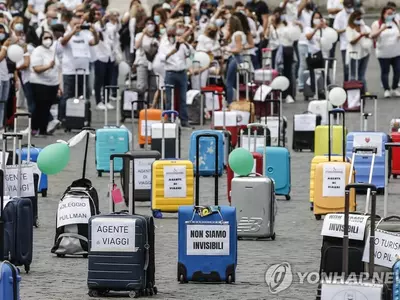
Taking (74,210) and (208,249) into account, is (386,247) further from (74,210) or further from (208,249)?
(74,210)

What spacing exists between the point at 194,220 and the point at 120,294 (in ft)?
3.34

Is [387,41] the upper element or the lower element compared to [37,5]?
lower

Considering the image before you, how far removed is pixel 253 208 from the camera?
1652 cm

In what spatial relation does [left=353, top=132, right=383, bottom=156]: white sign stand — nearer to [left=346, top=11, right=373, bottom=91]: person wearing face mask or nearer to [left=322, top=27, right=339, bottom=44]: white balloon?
[left=346, top=11, right=373, bottom=91]: person wearing face mask

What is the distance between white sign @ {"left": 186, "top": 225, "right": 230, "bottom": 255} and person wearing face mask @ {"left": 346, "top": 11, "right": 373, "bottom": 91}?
1963cm

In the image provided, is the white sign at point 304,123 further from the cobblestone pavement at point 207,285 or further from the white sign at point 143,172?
the white sign at point 143,172

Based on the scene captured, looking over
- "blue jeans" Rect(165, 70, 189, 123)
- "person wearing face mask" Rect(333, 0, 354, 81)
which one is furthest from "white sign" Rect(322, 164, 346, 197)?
"person wearing face mask" Rect(333, 0, 354, 81)

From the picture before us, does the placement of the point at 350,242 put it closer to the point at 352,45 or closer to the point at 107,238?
the point at 107,238

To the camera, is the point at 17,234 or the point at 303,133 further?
the point at 303,133

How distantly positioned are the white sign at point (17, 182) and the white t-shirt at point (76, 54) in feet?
39.4

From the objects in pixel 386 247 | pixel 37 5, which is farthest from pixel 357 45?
pixel 386 247

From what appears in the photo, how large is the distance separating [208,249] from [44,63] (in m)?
13.8

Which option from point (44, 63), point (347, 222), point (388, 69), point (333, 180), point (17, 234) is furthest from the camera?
point (388, 69)

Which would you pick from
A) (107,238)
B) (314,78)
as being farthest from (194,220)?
(314,78)
